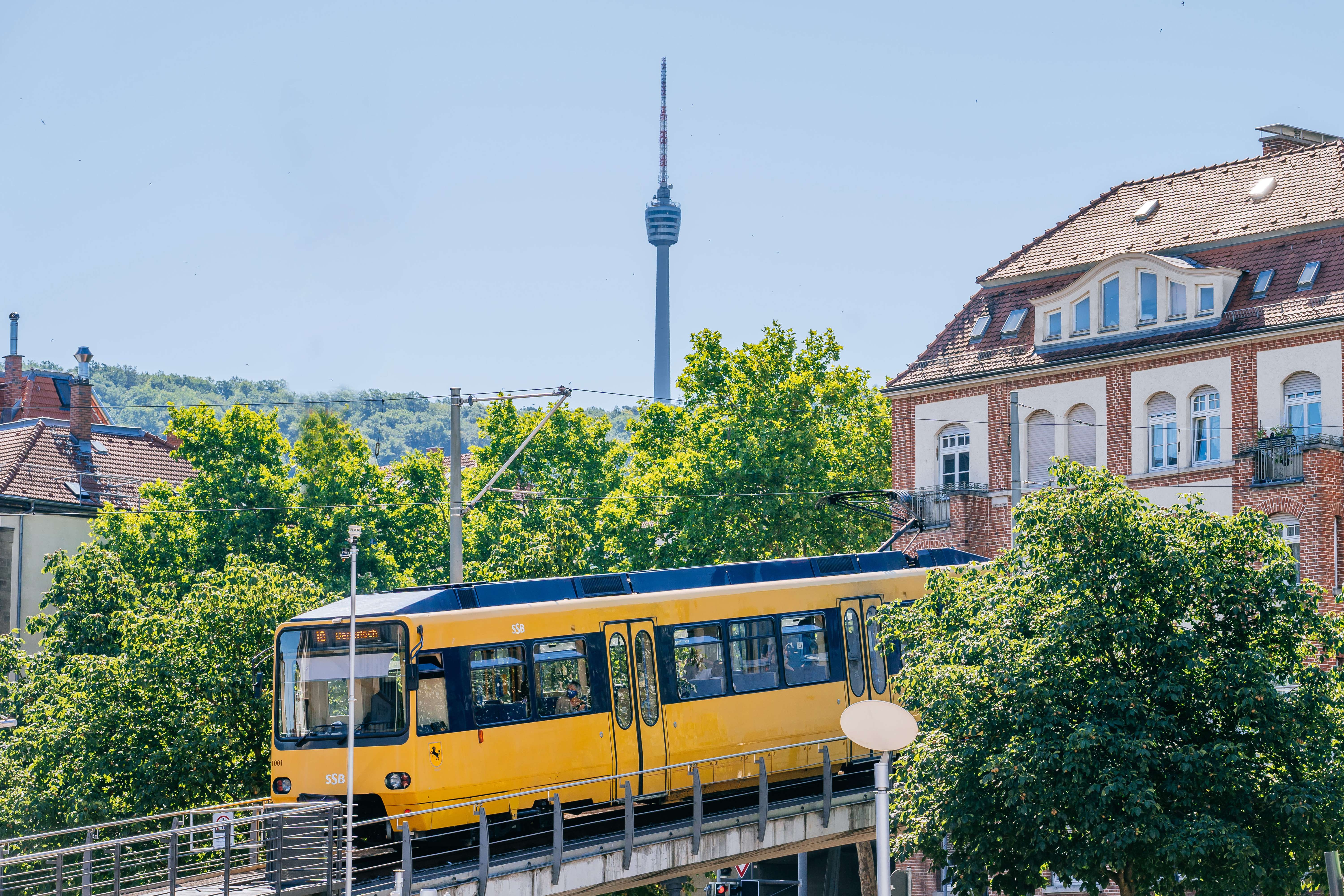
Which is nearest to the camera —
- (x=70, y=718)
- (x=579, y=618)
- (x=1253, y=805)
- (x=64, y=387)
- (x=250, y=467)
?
(x=1253, y=805)

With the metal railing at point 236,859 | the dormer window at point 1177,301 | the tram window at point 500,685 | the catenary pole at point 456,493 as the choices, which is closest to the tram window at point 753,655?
the tram window at point 500,685

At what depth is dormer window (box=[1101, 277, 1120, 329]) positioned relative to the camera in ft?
131

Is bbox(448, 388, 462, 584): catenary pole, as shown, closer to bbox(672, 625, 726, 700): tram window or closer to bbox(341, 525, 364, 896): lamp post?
bbox(672, 625, 726, 700): tram window

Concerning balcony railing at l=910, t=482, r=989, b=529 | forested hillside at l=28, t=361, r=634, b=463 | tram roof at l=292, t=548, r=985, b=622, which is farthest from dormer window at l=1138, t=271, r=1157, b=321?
forested hillside at l=28, t=361, r=634, b=463

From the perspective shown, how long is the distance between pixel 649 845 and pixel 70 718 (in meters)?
11.0

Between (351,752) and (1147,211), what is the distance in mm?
29063

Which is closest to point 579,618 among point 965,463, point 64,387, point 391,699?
point 391,699

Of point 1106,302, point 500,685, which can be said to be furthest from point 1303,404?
point 500,685

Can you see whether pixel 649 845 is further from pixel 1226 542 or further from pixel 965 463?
pixel 965 463

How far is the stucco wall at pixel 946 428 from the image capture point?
42250 mm

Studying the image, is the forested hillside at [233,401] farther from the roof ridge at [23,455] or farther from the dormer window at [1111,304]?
the dormer window at [1111,304]

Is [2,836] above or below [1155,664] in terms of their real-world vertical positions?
below

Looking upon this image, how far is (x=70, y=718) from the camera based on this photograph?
28.0 meters

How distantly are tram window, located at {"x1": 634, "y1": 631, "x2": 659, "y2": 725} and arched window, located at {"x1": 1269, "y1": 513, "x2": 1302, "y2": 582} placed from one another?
17238mm
